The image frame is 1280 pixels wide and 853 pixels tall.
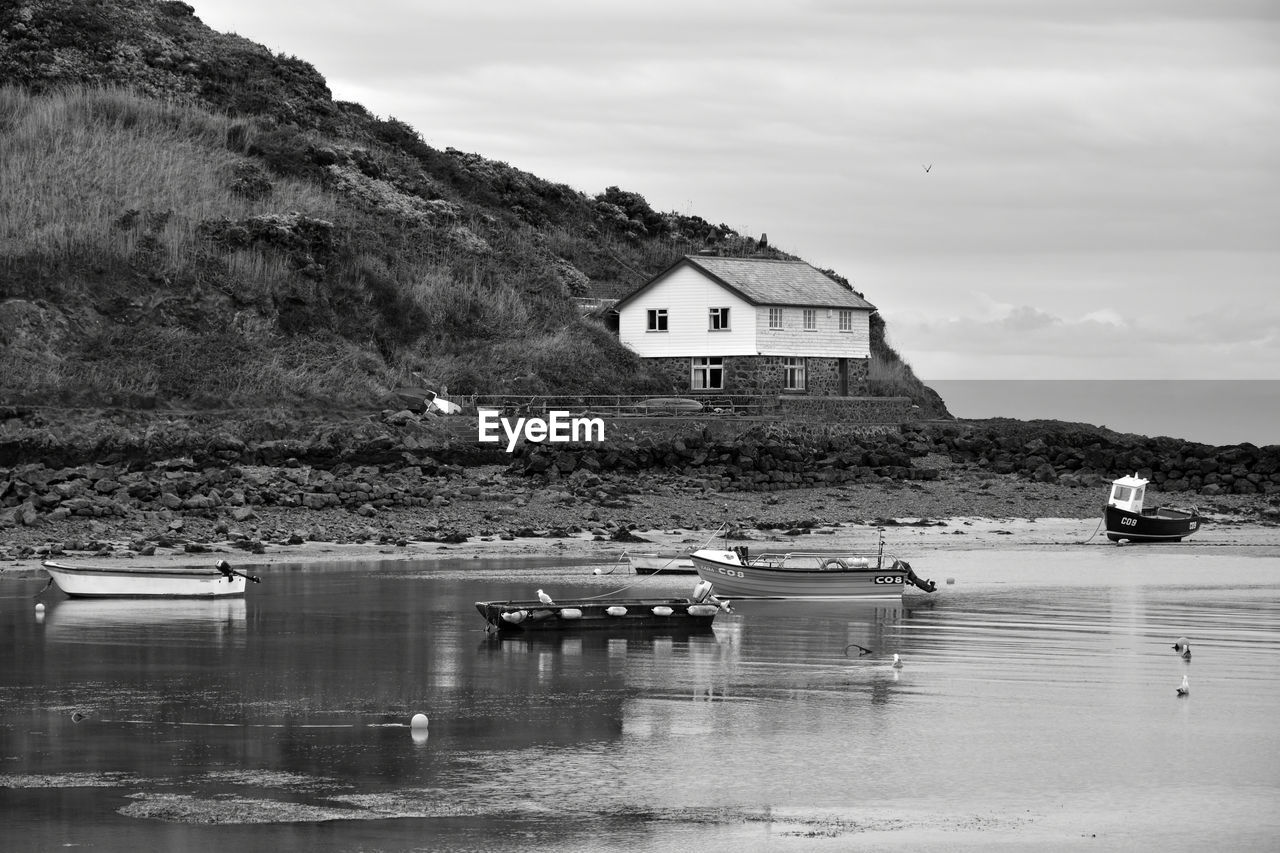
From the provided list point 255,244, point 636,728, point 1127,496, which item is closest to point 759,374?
point 255,244

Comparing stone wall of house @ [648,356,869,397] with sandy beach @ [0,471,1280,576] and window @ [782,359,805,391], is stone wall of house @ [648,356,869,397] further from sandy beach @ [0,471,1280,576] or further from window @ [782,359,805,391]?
sandy beach @ [0,471,1280,576]

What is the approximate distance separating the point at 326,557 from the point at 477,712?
1891 cm

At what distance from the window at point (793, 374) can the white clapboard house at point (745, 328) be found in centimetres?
4

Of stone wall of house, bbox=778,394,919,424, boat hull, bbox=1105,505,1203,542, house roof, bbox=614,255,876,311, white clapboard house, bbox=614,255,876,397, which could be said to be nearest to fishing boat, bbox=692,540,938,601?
boat hull, bbox=1105,505,1203,542

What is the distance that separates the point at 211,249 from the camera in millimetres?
65438

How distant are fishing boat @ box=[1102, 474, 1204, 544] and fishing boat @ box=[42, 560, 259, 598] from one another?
27.1 metres

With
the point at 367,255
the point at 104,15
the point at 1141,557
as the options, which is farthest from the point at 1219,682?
the point at 104,15

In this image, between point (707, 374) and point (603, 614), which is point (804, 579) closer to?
point (603, 614)

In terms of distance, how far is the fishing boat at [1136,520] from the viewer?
1957 inches

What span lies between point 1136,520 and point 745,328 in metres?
24.0

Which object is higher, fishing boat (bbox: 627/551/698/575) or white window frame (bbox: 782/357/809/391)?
white window frame (bbox: 782/357/809/391)

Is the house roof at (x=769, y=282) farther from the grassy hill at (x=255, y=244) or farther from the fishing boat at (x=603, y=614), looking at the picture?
the fishing boat at (x=603, y=614)

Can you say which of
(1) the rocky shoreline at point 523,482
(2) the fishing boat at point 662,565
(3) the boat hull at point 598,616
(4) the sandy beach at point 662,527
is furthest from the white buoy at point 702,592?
(1) the rocky shoreline at point 523,482

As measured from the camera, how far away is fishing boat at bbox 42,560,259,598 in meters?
34.8
